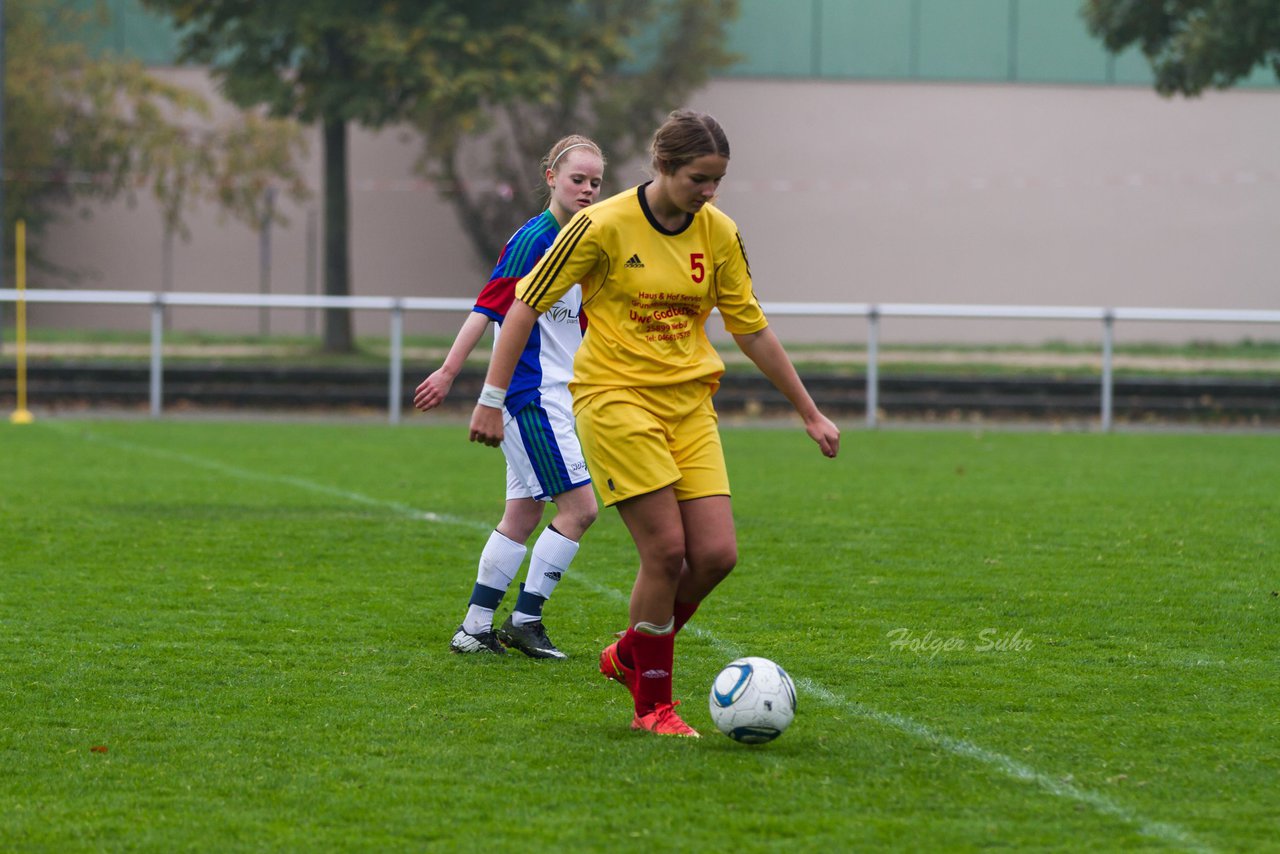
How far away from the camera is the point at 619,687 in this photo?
5.55 meters

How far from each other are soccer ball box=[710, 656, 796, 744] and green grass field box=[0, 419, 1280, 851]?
0.07 m

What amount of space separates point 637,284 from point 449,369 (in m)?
1.16

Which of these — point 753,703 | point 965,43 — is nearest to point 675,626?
point 753,703

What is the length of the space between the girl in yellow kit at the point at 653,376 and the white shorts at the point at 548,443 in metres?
0.97

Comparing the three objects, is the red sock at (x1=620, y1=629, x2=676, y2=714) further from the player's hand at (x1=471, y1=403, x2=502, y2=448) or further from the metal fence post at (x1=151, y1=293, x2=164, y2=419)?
the metal fence post at (x1=151, y1=293, x2=164, y2=419)

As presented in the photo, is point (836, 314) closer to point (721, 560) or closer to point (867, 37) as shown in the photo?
point (867, 37)

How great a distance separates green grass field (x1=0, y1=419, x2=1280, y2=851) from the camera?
13.0 feet

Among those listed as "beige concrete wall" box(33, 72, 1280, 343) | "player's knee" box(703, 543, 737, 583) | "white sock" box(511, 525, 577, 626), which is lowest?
"white sock" box(511, 525, 577, 626)

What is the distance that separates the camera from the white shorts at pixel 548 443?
19.6ft

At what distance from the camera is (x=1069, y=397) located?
2039cm

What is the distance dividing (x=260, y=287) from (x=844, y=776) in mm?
30562

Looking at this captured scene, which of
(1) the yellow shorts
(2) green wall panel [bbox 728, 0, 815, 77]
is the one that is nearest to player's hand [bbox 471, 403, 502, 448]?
(1) the yellow shorts

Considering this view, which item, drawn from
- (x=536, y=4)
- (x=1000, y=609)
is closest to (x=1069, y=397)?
(x=536, y=4)

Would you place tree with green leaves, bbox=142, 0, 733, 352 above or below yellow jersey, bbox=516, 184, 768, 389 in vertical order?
above
